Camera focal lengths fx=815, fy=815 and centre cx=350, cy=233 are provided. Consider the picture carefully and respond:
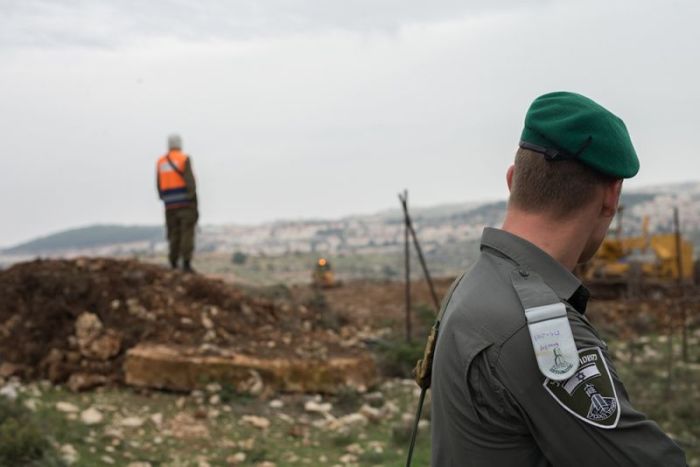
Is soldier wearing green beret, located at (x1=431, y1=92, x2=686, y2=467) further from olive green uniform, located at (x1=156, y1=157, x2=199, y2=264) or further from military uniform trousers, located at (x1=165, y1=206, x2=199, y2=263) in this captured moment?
military uniform trousers, located at (x1=165, y1=206, x2=199, y2=263)

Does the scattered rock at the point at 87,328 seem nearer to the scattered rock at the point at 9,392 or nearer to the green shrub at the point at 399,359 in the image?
the scattered rock at the point at 9,392

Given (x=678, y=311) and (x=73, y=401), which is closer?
(x=73, y=401)

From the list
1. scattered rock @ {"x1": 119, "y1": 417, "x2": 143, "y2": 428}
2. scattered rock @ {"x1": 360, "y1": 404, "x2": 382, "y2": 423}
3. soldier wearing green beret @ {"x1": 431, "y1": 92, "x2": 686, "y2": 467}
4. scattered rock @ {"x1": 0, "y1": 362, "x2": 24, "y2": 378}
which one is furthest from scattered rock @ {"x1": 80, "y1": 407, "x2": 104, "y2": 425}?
soldier wearing green beret @ {"x1": 431, "y1": 92, "x2": 686, "y2": 467}

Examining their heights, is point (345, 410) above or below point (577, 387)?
below

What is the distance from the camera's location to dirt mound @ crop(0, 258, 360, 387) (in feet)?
26.9

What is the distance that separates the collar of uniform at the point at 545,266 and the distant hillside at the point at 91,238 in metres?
76.9

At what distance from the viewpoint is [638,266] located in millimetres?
18000

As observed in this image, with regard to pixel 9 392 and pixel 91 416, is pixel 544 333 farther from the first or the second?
pixel 9 392

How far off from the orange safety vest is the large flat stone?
2.83 meters

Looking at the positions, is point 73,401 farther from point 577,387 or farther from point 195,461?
point 577,387

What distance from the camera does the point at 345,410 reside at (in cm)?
799

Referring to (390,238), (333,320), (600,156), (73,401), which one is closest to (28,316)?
(73,401)

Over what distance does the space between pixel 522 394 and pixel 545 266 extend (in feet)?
0.96

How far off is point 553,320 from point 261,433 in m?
5.87
